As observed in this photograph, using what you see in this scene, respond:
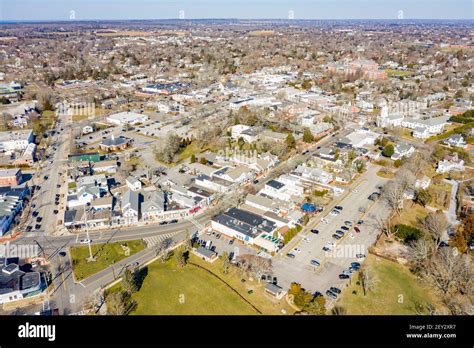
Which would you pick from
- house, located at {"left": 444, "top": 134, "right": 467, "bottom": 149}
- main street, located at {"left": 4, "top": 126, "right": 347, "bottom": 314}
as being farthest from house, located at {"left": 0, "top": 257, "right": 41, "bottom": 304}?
house, located at {"left": 444, "top": 134, "right": 467, "bottom": 149}

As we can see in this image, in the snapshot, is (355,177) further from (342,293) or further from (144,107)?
(144,107)

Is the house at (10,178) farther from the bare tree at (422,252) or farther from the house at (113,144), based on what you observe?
the bare tree at (422,252)

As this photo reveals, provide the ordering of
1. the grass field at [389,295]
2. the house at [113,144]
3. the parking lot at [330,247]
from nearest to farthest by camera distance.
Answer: the grass field at [389,295]
the parking lot at [330,247]
the house at [113,144]

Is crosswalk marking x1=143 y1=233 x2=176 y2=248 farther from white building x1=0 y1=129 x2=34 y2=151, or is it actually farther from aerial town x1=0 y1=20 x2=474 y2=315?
white building x1=0 y1=129 x2=34 y2=151

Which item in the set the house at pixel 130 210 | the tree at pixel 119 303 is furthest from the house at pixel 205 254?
the house at pixel 130 210

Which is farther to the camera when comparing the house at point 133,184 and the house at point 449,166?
the house at point 449,166

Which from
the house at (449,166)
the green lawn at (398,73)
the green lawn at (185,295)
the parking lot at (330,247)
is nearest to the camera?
the green lawn at (185,295)

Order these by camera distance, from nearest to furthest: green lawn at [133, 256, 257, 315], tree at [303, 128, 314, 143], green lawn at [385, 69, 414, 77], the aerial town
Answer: green lawn at [133, 256, 257, 315] < the aerial town < tree at [303, 128, 314, 143] < green lawn at [385, 69, 414, 77]
